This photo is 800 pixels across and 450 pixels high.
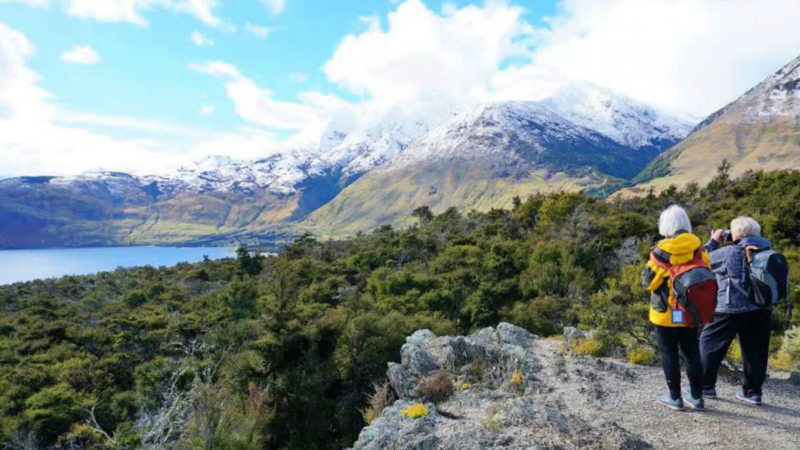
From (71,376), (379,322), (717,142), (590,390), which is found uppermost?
(717,142)

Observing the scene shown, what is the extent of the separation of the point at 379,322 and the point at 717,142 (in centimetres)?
23015

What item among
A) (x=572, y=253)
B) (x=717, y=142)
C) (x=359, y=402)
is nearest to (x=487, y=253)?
(x=572, y=253)

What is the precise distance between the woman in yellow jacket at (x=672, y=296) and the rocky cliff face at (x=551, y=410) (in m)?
0.70

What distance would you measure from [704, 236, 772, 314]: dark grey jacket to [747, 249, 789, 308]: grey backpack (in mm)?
79

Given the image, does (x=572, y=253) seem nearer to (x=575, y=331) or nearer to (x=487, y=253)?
(x=487, y=253)

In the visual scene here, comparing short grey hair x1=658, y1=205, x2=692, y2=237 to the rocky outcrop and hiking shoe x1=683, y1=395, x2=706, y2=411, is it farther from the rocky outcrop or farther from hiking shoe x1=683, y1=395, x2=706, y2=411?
the rocky outcrop

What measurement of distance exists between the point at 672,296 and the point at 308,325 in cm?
1469

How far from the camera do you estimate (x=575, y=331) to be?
381 inches

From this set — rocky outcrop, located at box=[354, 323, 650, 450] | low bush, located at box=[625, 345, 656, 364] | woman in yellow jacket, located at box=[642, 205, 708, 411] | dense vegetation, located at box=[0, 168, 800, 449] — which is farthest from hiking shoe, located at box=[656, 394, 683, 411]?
dense vegetation, located at box=[0, 168, 800, 449]

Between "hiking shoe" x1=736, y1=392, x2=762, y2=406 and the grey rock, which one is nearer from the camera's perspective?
"hiking shoe" x1=736, y1=392, x2=762, y2=406

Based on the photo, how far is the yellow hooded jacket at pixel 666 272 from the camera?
16.4 ft

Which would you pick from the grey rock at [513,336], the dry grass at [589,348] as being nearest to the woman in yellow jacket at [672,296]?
the dry grass at [589,348]

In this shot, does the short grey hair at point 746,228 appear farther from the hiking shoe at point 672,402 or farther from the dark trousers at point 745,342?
the hiking shoe at point 672,402

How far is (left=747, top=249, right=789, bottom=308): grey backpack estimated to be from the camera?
5.26m
